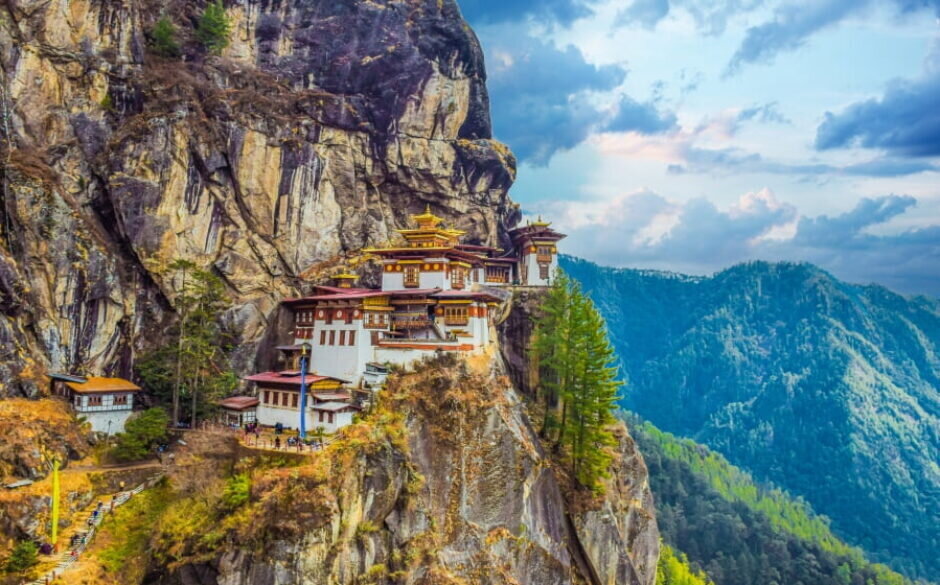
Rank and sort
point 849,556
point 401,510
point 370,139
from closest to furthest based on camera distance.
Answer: point 401,510
point 370,139
point 849,556

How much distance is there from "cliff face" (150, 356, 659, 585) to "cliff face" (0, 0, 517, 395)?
63.7 ft

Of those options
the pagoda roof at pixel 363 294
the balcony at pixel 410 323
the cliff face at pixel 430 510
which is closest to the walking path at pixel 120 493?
the cliff face at pixel 430 510

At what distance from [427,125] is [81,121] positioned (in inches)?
1275

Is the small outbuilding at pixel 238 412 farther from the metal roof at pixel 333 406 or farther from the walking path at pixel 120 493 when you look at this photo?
the metal roof at pixel 333 406

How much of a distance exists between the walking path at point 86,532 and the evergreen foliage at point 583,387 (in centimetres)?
2993

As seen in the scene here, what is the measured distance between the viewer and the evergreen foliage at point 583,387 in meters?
52.4

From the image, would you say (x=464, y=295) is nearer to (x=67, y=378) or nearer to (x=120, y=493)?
(x=120, y=493)

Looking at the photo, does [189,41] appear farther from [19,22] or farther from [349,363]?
[349,363]

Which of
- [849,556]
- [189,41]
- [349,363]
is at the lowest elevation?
[849,556]

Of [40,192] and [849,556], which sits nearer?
[40,192]

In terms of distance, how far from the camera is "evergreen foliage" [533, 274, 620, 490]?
52375 mm

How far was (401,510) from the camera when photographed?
4084 centimetres

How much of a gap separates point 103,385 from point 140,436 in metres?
6.21

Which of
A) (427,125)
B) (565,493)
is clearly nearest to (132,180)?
Result: (427,125)
